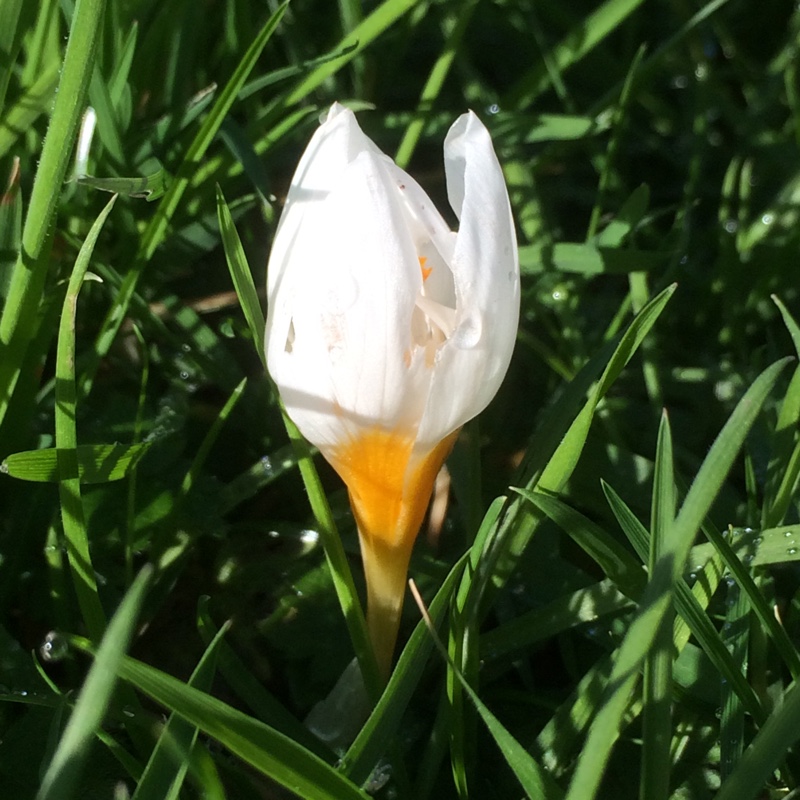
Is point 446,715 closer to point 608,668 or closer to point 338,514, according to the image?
point 608,668

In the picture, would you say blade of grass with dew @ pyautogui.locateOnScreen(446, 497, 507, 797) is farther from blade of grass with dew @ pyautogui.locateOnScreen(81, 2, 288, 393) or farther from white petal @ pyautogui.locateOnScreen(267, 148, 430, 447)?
blade of grass with dew @ pyautogui.locateOnScreen(81, 2, 288, 393)

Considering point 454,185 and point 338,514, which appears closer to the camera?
point 454,185

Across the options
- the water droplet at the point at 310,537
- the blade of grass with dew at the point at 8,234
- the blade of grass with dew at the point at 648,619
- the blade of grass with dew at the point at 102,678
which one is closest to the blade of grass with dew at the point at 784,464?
the blade of grass with dew at the point at 648,619

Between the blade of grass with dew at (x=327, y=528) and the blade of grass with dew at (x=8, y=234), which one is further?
the blade of grass with dew at (x=8, y=234)

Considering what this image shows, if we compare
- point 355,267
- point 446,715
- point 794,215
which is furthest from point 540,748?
point 794,215

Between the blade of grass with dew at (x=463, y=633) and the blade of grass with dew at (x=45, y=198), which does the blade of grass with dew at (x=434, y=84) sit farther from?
the blade of grass with dew at (x=463, y=633)

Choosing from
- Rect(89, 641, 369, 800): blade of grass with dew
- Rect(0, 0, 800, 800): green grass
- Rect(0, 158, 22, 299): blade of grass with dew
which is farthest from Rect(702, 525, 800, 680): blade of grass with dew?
Rect(0, 158, 22, 299): blade of grass with dew

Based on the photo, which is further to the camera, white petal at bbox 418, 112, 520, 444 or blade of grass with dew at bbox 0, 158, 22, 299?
blade of grass with dew at bbox 0, 158, 22, 299

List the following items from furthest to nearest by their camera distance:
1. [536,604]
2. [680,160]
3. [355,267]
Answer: [680,160] < [536,604] < [355,267]
